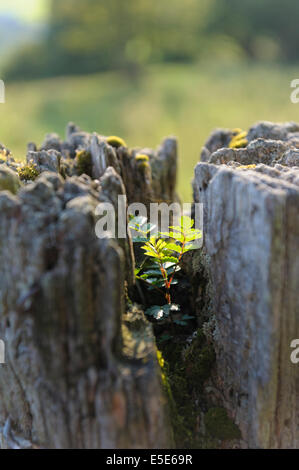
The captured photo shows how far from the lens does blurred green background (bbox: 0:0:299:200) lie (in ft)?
52.6

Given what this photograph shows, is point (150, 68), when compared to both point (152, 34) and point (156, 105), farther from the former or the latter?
point (156, 105)

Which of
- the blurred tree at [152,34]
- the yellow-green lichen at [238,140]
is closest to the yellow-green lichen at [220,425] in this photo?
the yellow-green lichen at [238,140]

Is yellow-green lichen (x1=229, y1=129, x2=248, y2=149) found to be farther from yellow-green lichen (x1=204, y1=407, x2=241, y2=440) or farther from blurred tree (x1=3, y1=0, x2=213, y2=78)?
blurred tree (x1=3, y1=0, x2=213, y2=78)

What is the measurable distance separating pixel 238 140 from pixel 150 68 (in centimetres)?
2131

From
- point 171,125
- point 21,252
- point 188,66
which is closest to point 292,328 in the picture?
point 21,252

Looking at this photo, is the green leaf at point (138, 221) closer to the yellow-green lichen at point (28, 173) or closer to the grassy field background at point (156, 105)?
the yellow-green lichen at point (28, 173)

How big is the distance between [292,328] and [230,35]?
29.7 m

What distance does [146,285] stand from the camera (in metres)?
3.08

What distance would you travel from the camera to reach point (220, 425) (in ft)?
8.00

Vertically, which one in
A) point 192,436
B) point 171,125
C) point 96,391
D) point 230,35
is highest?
point 230,35

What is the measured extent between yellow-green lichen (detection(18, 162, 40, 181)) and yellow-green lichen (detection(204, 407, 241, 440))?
2.09 metres

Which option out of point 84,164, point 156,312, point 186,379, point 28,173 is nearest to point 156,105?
point 84,164

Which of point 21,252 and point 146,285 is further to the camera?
point 146,285

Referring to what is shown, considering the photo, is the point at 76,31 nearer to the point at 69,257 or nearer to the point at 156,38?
the point at 156,38
